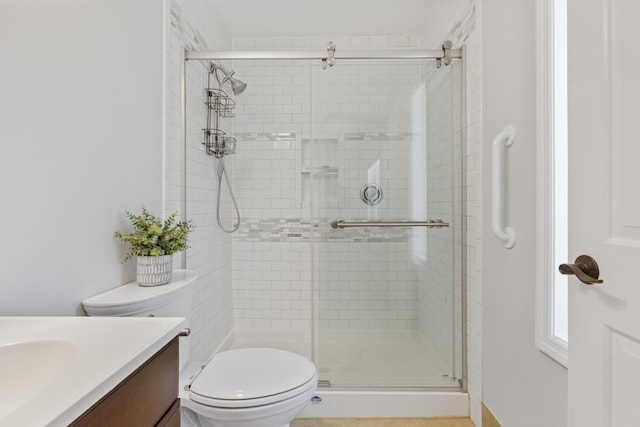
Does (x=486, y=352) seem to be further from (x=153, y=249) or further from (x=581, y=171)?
(x=153, y=249)

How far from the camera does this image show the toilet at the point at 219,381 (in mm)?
1063

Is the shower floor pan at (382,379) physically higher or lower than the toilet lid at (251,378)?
lower

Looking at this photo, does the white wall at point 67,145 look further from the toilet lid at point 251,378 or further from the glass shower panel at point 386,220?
the glass shower panel at point 386,220

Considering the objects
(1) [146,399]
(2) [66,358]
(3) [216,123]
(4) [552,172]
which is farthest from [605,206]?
(3) [216,123]

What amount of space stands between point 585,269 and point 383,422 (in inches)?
56.1

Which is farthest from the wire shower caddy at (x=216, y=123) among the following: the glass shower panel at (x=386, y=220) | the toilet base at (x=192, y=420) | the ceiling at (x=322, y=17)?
the toilet base at (x=192, y=420)

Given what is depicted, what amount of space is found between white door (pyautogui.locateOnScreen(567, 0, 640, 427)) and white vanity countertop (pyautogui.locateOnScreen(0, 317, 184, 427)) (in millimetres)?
953

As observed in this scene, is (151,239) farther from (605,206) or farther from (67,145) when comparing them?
(605,206)

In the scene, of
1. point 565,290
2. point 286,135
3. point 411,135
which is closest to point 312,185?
point 411,135

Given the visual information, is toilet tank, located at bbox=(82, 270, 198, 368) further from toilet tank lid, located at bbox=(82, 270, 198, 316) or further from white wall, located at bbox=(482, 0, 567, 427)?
white wall, located at bbox=(482, 0, 567, 427)

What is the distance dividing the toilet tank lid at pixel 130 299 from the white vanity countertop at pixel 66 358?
267 millimetres

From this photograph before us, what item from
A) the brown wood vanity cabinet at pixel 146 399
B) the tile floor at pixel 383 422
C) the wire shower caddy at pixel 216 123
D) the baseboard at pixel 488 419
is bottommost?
the tile floor at pixel 383 422

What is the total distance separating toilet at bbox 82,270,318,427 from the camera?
1.06 metres

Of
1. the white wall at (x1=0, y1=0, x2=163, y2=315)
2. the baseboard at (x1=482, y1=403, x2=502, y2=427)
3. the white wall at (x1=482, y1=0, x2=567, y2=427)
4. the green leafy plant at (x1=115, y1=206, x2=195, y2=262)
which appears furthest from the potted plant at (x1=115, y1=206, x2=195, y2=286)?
the baseboard at (x1=482, y1=403, x2=502, y2=427)
